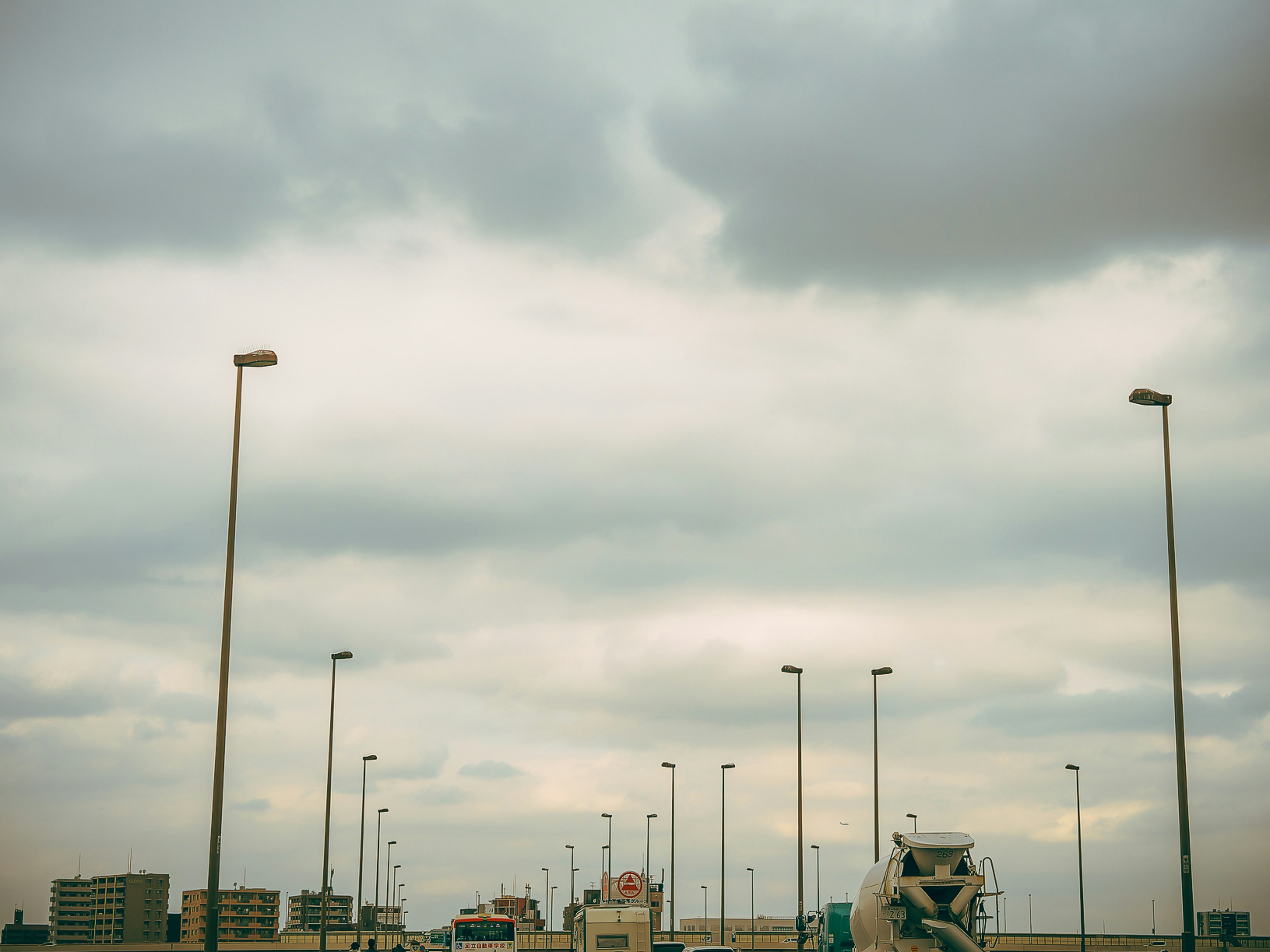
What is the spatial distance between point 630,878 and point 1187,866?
1560 cm

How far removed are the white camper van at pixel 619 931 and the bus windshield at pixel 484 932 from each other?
862 cm

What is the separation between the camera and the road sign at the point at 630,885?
37.6m

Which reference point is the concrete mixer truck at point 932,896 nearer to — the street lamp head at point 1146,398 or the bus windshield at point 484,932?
the street lamp head at point 1146,398

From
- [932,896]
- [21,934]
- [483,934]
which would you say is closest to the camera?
[932,896]

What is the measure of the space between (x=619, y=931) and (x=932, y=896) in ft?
58.2

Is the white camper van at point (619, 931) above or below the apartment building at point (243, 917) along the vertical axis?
above

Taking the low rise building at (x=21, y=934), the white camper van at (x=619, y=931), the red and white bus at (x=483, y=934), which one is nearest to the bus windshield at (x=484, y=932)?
the red and white bus at (x=483, y=934)

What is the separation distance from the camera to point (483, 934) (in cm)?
4934

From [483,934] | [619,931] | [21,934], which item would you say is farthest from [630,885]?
[21,934]

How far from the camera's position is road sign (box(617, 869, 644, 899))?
3756cm

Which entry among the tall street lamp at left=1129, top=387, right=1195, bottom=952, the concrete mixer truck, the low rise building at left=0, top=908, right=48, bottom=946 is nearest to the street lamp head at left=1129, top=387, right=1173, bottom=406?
the tall street lamp at left=1129, top=387, right=1195, bottom=952

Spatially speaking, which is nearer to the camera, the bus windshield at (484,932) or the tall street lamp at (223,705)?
the tall street lamp at (223,705)

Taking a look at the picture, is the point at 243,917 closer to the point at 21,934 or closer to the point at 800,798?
the point at 21,934

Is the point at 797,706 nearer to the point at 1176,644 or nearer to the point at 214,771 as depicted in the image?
the point at 1176,644
